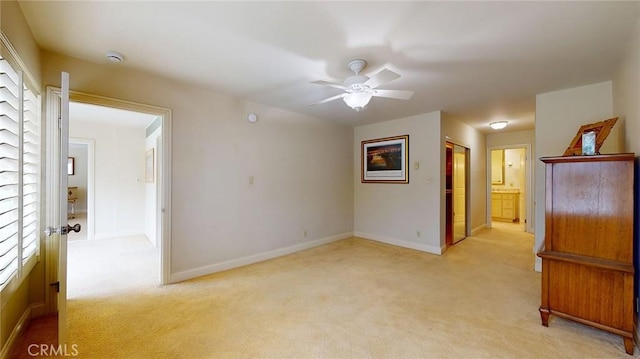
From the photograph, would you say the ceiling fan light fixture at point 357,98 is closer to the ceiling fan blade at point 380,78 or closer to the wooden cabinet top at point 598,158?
the ceiling fan blade at point 380,78

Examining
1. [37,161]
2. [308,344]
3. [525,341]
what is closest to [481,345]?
[525,341]

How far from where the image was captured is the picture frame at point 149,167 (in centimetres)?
491

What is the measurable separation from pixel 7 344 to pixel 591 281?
4133 millimetres

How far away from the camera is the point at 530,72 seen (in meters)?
2.63

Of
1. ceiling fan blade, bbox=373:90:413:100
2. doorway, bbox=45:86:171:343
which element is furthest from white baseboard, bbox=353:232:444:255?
doorway, bbox=45:86:171:343

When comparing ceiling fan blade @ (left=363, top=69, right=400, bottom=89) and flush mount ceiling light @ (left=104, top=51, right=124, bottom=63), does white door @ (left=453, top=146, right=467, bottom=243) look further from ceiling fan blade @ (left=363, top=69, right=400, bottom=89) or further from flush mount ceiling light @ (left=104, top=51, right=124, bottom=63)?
flush mount ceiling light @ (left=104, top=51, right=124, bottom=63)

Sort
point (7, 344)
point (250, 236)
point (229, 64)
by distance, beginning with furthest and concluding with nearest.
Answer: point (250, 236)
point (229, 64)
point (7, 344)

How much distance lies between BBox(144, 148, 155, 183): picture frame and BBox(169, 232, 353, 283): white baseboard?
8.41 ft

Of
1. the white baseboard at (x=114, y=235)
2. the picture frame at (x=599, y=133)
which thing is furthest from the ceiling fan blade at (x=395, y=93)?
the white baseboard at (x=114, y=235)

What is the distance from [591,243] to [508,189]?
612 centimetres

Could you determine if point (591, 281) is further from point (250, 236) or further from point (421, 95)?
point (250, 236)

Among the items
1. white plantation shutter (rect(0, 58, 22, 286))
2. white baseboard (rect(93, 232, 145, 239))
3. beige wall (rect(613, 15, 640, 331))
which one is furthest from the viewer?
white baseboard (rect(93, 232, 145, 239))

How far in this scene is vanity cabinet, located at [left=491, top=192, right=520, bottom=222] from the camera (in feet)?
22.7

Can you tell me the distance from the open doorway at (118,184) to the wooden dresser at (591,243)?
4.69m
